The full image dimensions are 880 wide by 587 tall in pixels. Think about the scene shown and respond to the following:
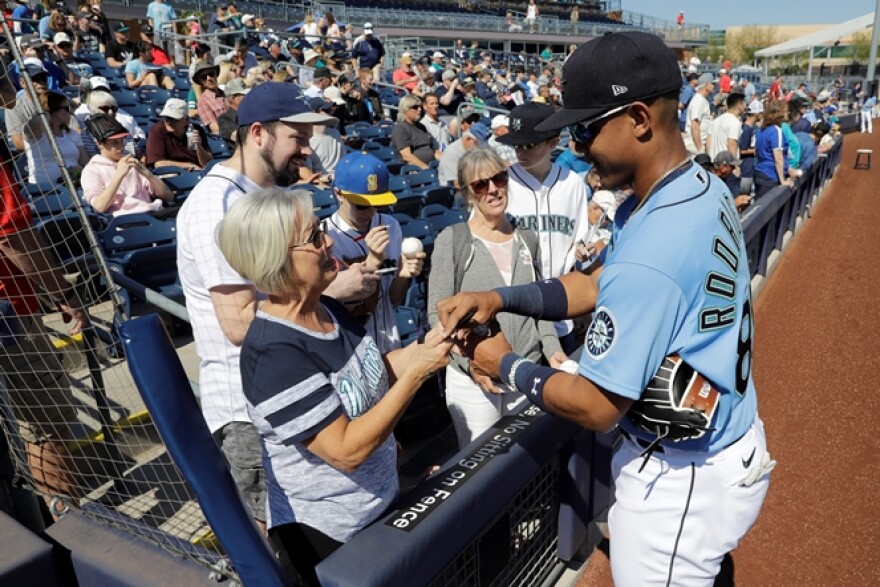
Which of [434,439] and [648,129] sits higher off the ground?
[648,129]

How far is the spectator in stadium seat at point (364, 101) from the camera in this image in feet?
35.1

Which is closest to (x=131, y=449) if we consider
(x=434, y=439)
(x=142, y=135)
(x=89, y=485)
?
(x=89, y=485)

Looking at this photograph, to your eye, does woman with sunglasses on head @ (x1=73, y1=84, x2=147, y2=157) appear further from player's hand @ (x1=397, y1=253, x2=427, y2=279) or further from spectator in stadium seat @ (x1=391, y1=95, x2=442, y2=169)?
player's hand @ (x1=397, y1=253, x2=427, y2=279)

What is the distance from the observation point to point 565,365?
245 cm

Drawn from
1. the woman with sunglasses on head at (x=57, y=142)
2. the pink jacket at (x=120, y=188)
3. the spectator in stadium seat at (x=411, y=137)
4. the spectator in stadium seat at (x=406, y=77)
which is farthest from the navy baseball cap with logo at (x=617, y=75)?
the spectator in stadium seat at (x=406, y=77)

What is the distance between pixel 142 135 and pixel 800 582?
304 inches

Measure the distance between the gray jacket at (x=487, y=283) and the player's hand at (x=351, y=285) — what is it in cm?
48

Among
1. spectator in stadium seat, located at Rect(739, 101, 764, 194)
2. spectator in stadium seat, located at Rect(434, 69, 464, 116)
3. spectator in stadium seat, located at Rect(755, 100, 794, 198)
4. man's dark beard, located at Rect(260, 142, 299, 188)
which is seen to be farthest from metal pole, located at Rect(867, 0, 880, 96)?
man's dark beard, located at Rect(260, 142, 299, 188)

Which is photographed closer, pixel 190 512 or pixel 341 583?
pixel 341 583

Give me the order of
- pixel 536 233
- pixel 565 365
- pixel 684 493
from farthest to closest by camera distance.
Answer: pixel 536 233, pixel 565 365, pixel 684 493

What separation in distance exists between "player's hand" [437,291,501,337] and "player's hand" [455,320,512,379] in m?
0.05

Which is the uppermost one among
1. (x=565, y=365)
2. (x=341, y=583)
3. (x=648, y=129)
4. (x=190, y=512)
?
(x=648, y=129)

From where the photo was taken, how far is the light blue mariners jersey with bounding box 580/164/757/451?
1.39 m

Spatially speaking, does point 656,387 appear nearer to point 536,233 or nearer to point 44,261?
point 536,233
